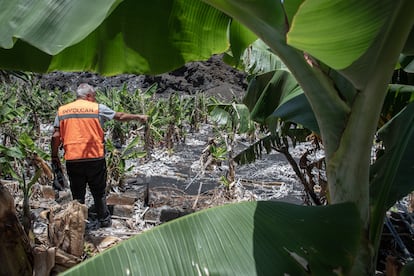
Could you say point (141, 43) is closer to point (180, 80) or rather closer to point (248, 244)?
point (248, 244)

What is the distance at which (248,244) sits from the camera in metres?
1.20

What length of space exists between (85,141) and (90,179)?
43 centimetres

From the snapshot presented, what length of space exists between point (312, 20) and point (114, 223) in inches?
167

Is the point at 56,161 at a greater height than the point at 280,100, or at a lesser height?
lesser

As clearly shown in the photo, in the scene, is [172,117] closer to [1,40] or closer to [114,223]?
[114,223]

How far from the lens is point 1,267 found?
181 centimetres

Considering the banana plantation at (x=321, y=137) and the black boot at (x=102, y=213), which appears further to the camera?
the black boot at (x=102, y=213)

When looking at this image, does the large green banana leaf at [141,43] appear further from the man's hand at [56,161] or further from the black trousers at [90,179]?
the man's hand at [56,161]

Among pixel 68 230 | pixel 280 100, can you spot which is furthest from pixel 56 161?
pixel 280 100

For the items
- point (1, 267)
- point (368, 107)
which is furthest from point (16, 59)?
point (368, 107)

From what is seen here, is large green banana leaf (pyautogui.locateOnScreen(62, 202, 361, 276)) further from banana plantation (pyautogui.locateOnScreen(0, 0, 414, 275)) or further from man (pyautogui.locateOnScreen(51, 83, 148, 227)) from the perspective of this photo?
man (pyautogui.locateOnScreen(51, 83, 148, 227))

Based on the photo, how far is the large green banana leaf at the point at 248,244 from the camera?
113 cm

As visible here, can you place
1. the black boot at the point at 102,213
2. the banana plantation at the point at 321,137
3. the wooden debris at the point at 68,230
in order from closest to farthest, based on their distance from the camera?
the banana plantation at the point at 321,137
the wooden debris at the point at 68,230
the black boot at the point at 102,213

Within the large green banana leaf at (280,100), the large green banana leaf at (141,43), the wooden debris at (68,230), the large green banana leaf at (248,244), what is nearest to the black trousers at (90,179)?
the wooden debris at (68,230)
